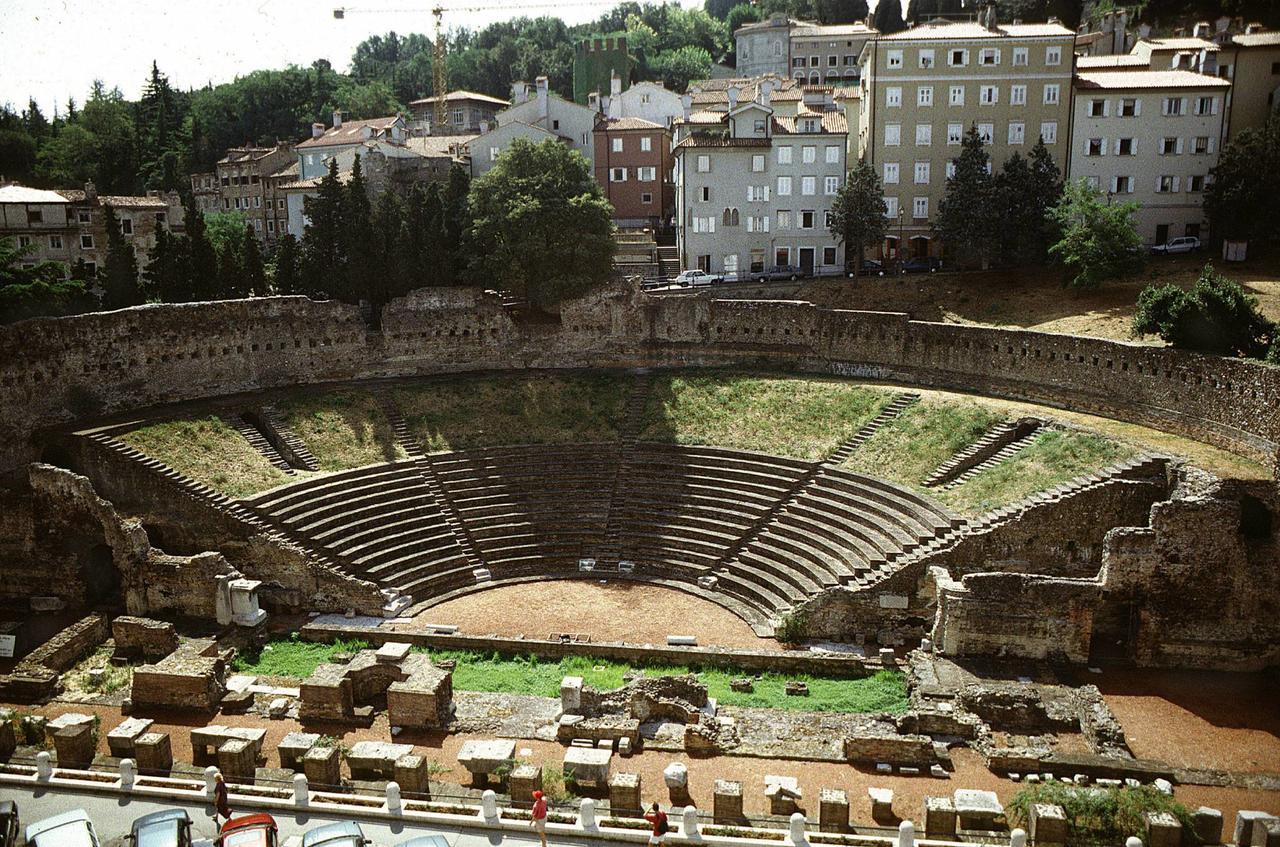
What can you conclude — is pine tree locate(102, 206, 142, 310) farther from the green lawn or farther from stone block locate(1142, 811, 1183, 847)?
stone block locate(1142, 811, 1183, 847)

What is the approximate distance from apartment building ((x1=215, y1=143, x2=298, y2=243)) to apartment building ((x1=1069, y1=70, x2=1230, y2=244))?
49.8 metres

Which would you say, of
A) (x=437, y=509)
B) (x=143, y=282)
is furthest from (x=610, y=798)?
(x=143, y=282)

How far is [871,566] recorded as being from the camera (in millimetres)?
26688

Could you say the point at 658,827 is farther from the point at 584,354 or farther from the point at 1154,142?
the point at 1154,142

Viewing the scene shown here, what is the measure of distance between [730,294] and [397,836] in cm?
3300

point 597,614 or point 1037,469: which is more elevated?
point 1037,469

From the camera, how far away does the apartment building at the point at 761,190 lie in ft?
157

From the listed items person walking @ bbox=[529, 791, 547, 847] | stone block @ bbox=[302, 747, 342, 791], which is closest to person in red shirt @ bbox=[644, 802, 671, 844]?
person walking @ bbox=[529, 791, 547, 847]

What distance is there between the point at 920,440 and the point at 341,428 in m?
20.4

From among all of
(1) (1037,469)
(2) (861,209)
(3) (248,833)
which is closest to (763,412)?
(1) (1037,469)

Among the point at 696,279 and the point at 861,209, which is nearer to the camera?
the point at 861,209

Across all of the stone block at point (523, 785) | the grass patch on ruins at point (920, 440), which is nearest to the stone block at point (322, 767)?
the stone block at point (523, 785)

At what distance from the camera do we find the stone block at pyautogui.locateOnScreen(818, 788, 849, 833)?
16.1 metres

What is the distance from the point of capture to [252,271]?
4334 cm
